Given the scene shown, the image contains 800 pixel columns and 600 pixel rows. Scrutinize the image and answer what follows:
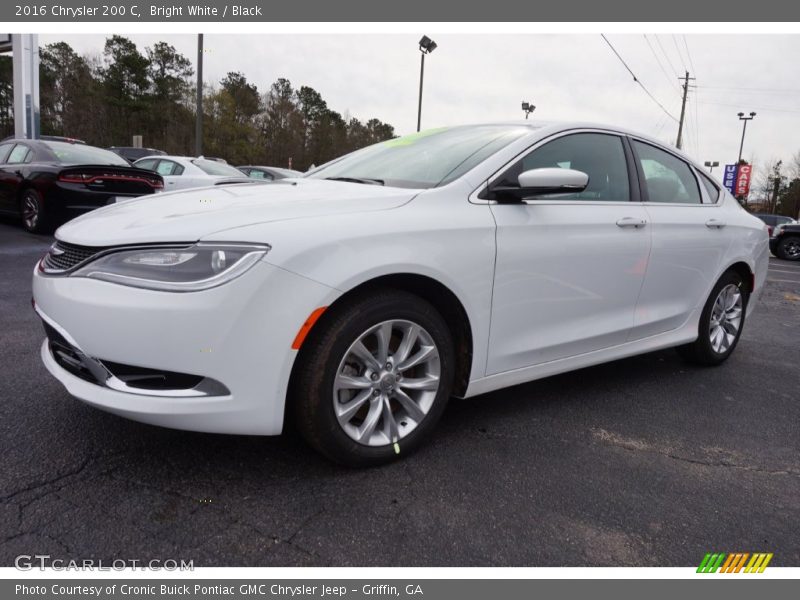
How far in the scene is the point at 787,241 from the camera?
18062 mm

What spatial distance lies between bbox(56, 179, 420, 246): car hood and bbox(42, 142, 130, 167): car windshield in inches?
237

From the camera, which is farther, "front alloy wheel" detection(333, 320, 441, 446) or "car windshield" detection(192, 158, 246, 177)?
"car windshield" detection(192, 158, 246, 177)

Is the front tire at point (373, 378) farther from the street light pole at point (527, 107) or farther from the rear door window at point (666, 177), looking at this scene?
the street light pole at point (527, 107)

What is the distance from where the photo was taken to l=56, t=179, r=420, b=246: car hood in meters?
2.00

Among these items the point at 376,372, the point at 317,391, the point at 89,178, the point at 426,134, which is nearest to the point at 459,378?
the point at 376,372

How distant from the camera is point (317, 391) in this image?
2043 mm

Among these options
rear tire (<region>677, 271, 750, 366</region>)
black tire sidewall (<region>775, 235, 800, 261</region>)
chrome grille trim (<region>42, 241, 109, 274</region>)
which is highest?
chrome grille trim (<region>42, 241, 109, 274</region>)

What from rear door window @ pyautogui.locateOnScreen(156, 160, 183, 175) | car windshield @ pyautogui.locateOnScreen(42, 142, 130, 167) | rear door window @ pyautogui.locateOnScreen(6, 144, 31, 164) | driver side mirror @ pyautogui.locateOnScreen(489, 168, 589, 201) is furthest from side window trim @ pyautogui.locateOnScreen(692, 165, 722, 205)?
rear door window @ pyautogui.locateOnScreen(156, 160, 183, 175)

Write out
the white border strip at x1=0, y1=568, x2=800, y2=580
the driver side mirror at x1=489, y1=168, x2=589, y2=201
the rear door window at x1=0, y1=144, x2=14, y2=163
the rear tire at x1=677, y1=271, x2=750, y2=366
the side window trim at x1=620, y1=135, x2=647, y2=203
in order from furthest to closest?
the rear door window at x1=0, y1=144, x2=14, y2=163 < the rear tire at x1=677, y1=271, x2=750, y2=366 < the side window trim at x1=620, y1=135, x2=647, y2=203 < the driver side mirror at x1=489, y1=168, x2=589, y2=201 < the white border strip at x1=0, y1=568, x2=800, y2=580

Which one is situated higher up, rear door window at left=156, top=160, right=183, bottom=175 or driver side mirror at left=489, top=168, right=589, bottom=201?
driver side mirror at left=489, top=168, right=589, bottom=201

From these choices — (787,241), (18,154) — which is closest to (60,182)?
(18,154)

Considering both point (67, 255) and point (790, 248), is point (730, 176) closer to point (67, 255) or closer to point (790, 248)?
point (790, 248)

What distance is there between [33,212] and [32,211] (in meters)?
0.03

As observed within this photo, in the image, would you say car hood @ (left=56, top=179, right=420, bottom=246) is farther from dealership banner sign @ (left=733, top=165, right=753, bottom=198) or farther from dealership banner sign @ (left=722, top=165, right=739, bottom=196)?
dealership banner sign @ (left=733, top=165, right=753, bottom=198)
